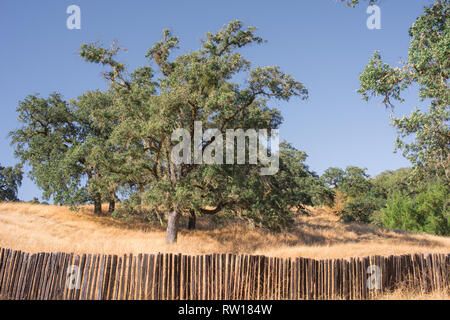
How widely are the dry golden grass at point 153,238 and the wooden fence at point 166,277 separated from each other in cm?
528

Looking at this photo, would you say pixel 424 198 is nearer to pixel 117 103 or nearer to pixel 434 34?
pixel 434 34

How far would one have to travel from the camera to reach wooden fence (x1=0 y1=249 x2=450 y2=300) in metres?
9.15

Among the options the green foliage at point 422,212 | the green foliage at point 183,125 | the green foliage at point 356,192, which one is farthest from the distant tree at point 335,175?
the green foliage at point 183,125

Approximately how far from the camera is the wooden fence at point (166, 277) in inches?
360

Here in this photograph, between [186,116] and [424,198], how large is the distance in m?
33.9

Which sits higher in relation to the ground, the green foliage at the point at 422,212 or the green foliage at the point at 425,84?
the green foliage at the point at 425,84

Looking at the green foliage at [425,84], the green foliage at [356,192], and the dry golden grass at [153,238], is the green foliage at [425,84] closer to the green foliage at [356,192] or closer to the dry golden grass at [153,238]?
the dry golden grass at [153,238]

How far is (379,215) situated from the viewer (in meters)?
48.1

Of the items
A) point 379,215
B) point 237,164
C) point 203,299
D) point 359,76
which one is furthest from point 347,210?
point 203,299

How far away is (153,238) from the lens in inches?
851

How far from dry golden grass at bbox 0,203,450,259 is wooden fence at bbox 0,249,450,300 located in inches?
208

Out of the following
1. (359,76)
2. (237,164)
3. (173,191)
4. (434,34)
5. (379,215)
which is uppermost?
(434,34)

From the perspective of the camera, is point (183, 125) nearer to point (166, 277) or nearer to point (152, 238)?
point (152, 238)

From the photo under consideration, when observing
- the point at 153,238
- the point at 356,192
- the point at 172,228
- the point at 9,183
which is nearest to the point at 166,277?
the point at 172,228
